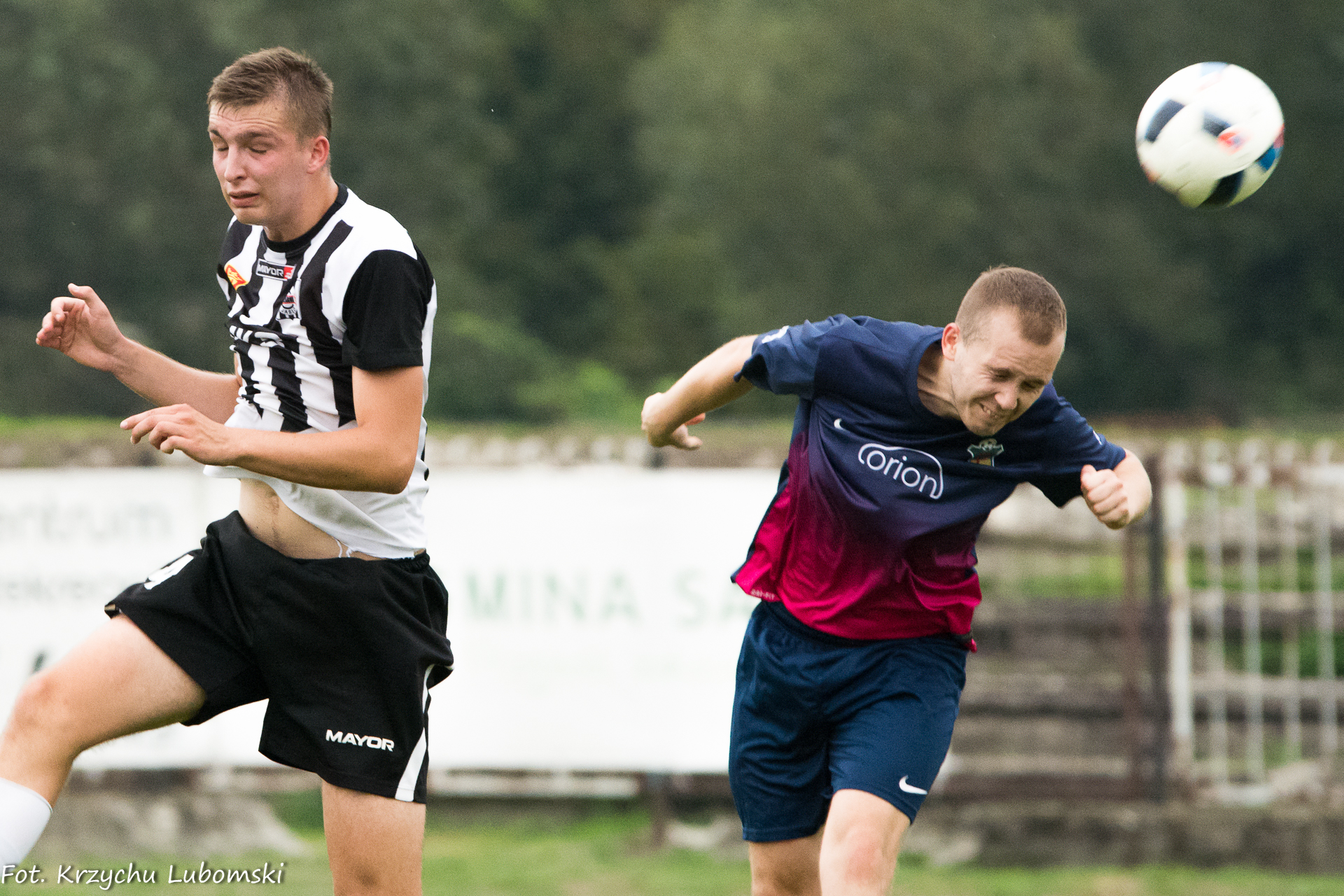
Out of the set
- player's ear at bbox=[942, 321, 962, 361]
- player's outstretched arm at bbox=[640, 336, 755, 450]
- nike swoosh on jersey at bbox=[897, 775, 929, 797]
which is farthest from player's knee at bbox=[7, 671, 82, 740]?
player's ear at bbox=[942, 321, 962, 361]

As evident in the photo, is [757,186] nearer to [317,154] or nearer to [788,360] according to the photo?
[788,360]

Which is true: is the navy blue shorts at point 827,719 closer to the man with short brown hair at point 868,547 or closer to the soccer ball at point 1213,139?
the man with short brown hair at point 868,547

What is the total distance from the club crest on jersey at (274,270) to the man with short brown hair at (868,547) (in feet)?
3.21

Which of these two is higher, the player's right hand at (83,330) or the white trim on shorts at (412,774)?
the player's right hand at (83,330)

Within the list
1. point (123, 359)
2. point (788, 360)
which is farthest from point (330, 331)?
point (788, 360)

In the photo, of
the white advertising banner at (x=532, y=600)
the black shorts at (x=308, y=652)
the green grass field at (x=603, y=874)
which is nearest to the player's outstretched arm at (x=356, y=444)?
the black shorts at (x=308, y=652)

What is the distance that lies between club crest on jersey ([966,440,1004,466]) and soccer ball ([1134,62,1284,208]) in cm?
105

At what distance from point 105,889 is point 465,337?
31.1 meters

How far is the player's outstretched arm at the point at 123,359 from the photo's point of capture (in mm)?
3885

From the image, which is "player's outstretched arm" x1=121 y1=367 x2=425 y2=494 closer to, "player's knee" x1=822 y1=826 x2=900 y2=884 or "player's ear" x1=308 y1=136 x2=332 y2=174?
"player's ear" x1=308 y1=136 x2=332 y2=174

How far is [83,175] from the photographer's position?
38.0 metres

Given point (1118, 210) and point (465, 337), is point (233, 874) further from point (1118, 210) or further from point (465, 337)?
point (1118, 210)

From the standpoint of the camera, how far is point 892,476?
4004mm

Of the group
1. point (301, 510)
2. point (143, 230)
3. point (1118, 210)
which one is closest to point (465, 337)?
point (143, 230)
